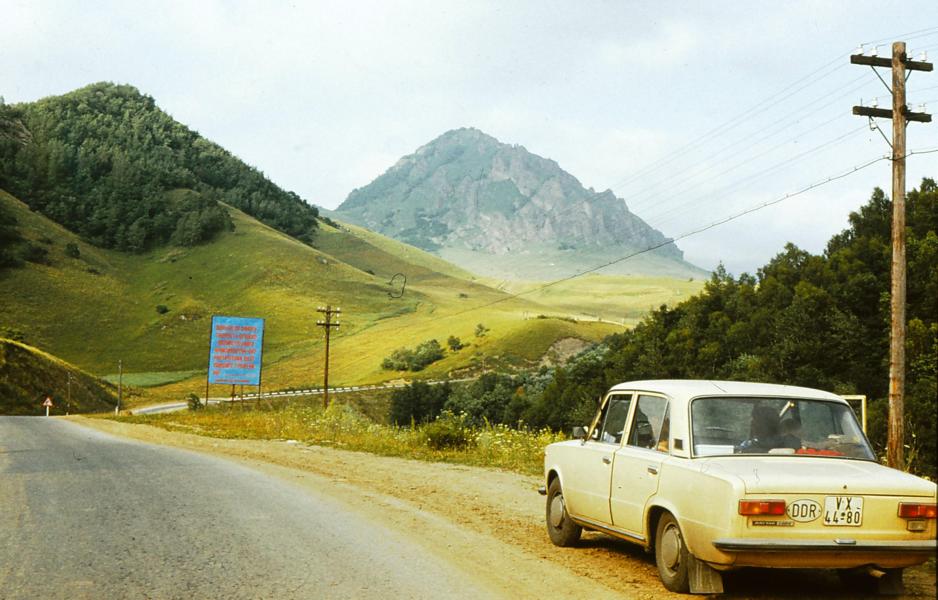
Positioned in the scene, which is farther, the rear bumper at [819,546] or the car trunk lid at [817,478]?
the car trunk lid at [817,478]

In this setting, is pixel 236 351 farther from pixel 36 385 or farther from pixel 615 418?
pixel 615 418

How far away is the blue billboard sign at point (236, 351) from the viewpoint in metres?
53.7

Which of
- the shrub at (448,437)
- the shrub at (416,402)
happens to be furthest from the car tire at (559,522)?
the shrub at (416,402)

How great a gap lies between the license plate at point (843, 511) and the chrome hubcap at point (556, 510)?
3.60 meters

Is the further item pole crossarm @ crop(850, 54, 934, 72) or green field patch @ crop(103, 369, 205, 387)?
green field patch @ crop(103, 369, 205, 387)

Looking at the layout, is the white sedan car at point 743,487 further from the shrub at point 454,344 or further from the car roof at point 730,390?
the shrub at point 454,344

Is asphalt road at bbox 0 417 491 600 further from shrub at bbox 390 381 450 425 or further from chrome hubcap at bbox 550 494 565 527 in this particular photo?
shrub at bbox 390 381 450 425

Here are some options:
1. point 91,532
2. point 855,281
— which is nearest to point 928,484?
point 91,532

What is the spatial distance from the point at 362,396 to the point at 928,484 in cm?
9295

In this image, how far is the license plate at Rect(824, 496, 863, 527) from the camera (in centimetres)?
660

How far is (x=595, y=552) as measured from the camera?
31.1 feet

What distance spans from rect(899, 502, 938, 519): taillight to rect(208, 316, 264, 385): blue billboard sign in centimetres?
4930

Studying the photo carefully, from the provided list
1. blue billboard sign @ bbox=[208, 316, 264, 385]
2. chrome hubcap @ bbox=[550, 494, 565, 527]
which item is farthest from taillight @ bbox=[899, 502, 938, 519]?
blue billboard sign @ bbox=[208, 316, 264, 385]

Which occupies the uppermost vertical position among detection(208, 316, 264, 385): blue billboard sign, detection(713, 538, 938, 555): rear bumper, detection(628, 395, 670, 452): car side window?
detection(208, 316, 264, 385): blue billboard sign
